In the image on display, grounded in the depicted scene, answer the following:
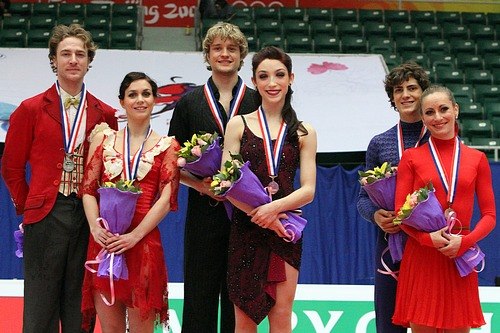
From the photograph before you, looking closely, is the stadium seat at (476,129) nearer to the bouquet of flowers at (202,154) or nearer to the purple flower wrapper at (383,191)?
the purple flower wrapper at (383,191)

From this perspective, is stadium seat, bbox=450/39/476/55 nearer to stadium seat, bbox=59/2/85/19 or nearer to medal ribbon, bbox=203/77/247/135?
stadium seat, bbox=59/2/85/19

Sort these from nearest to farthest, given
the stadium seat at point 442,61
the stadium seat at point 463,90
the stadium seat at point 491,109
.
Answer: the stadium seat at point 491,109 → the stadium seat at point 463,90 → the stadium seat at point 442,61

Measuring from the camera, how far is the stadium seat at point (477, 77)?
11258 millimetres

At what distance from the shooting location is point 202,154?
3596 mm

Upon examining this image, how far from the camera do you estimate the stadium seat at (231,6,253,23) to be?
12534mm

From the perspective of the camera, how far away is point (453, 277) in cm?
361

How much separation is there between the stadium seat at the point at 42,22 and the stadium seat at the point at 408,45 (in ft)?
16.2

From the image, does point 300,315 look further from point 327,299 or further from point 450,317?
point 450,317

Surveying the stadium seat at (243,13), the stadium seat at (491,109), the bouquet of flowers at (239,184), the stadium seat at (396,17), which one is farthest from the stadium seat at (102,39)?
the bouquet of flowers at (239,184)

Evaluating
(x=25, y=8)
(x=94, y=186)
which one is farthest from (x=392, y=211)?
(x=25, y=8)

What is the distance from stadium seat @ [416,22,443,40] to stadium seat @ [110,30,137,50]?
4.23 m

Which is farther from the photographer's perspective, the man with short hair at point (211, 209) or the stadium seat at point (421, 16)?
the stadium seat at point (421, 16)

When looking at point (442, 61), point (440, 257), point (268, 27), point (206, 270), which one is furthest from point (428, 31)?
point (206, 270)

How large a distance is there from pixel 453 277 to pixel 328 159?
16.1 ft
